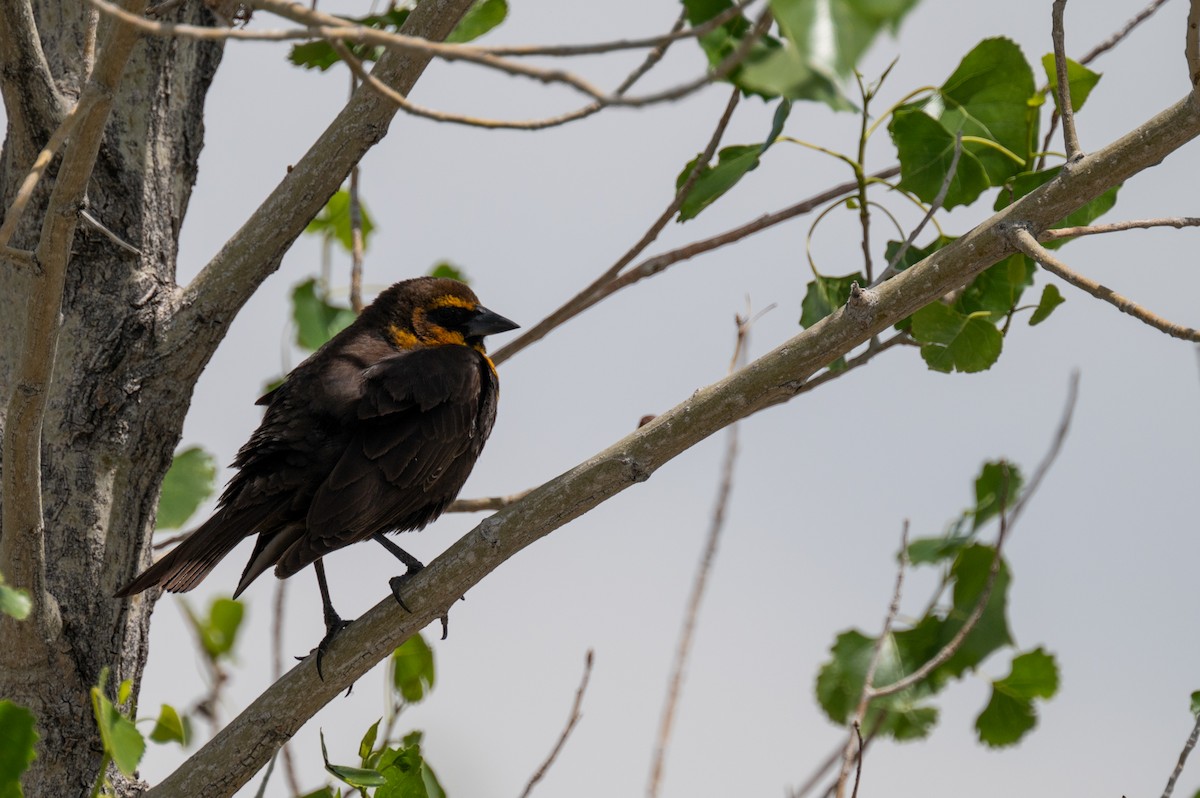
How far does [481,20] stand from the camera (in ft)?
11.5

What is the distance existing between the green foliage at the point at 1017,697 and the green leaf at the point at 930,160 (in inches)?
51.4

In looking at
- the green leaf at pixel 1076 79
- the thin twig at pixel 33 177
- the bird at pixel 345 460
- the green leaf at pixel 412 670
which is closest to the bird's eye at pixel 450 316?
the bird at pixel 345 460

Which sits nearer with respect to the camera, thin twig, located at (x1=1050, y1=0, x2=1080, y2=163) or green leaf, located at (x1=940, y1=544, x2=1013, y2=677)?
thin twig, located at (x1=1050, y1=0, x2=1080, y2=163)

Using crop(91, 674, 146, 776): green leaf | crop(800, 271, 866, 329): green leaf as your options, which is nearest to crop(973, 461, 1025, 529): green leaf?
crop(800, 271, 866, 329): green leaf

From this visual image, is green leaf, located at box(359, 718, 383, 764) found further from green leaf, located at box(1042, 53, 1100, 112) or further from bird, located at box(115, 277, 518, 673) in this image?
green leaf, located at box(1042, 53, 1100, 112)

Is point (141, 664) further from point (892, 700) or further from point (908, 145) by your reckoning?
point (908, 145)

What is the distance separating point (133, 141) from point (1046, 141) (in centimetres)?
242

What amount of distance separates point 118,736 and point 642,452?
115 centimetres

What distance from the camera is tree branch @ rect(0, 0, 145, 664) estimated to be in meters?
2.20

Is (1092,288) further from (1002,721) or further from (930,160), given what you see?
(1002,721)

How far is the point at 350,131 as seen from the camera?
10.1 feet

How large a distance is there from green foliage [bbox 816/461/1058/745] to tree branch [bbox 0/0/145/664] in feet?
7.02

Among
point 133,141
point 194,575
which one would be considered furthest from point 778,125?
point 194,575

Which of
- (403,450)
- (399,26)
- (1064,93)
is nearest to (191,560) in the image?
(403,450)
